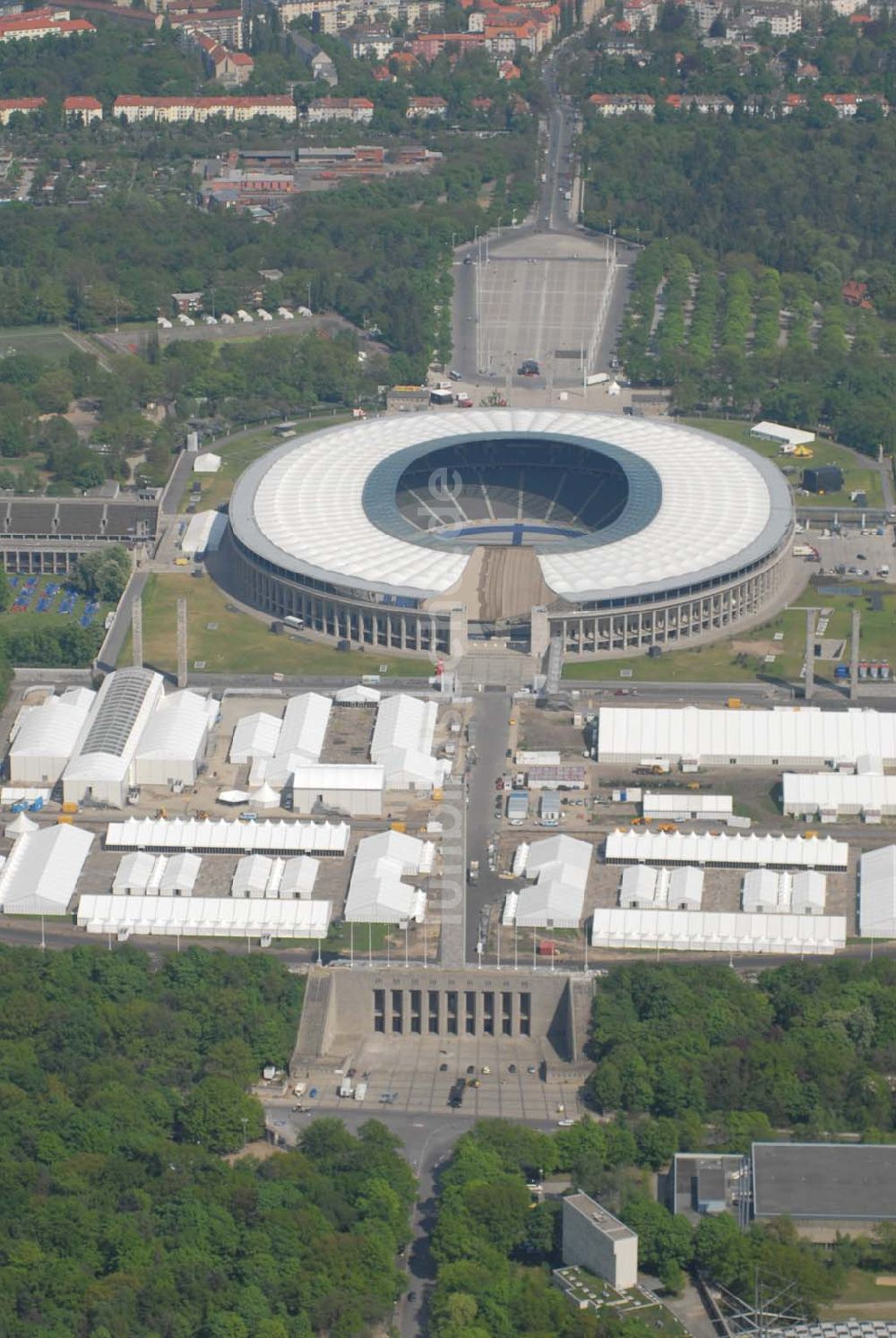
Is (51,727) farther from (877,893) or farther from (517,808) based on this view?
(877,893)

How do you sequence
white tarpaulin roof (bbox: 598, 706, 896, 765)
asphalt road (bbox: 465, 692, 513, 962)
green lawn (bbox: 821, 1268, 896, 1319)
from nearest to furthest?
green lawn (bbox: 821, 1268, 896, 1319) < asphalt road (bbox: 465, 692, 513, 962) < white tarpaulin roof (bbox: 598, 706, 896, 765)

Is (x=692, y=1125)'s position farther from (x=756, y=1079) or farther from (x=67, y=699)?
(x=67, y=699)

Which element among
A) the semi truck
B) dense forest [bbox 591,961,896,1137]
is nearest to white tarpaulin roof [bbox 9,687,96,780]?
the semi truck

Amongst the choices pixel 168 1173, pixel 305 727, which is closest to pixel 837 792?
pixel 305 727

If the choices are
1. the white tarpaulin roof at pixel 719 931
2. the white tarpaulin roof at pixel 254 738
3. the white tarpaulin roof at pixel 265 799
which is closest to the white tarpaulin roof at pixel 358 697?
the white tarpaulin roof at pixel 254 738

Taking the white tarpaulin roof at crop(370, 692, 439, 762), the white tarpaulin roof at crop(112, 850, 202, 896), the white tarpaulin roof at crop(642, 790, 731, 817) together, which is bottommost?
the white tarpaulin roof at crop(370, 692, 439, 762)

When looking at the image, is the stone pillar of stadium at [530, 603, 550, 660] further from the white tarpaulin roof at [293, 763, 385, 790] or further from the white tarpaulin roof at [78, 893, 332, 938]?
the white tarpaulin roof at [78, 893, 332, 938]

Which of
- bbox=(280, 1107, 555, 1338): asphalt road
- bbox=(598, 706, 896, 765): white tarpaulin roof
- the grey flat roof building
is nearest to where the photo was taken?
bbox=(280, 1107, 555, 1338): asphalt road
